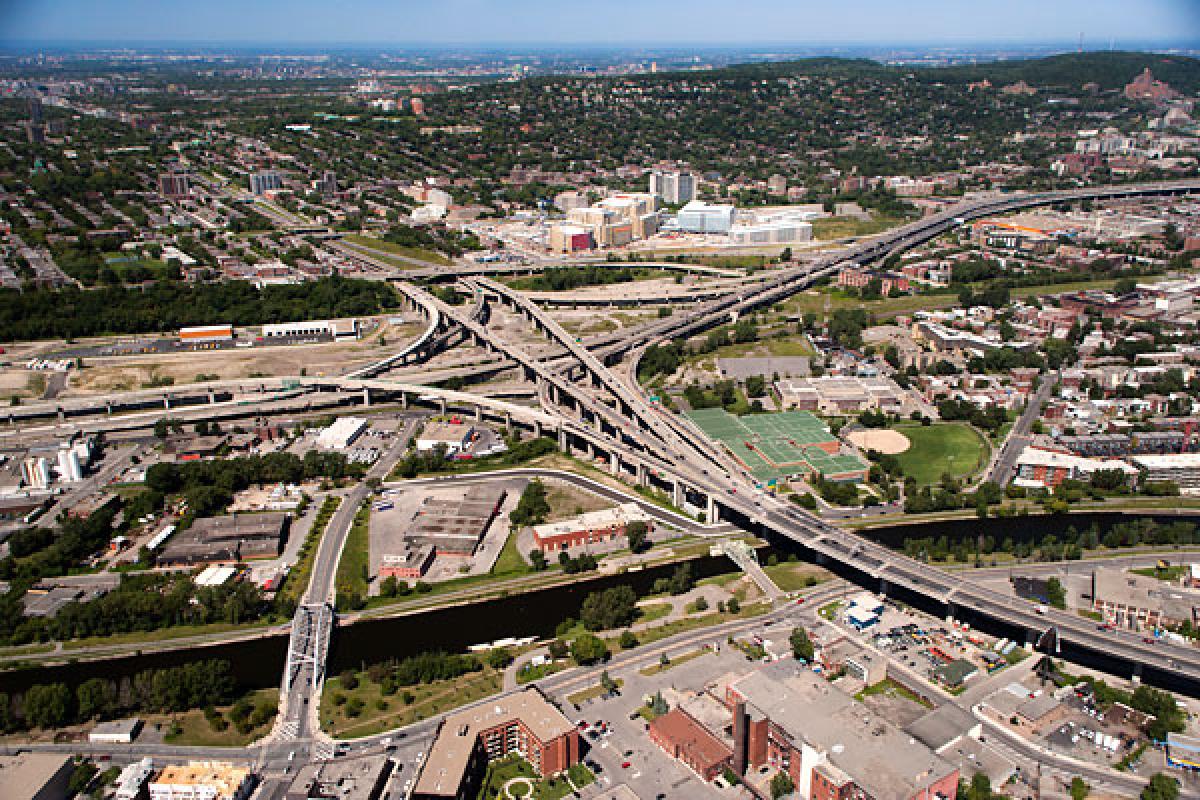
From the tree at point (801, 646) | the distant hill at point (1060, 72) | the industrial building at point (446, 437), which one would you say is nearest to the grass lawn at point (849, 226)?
the industrial building at point (446, 437)

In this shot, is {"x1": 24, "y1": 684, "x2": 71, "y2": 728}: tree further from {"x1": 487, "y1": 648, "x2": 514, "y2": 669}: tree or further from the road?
the road

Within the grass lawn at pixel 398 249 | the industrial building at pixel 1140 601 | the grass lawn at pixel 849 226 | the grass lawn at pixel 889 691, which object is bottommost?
the grass lawn at pixel 889 691

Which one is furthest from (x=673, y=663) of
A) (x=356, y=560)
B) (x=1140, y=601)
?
(x=1140, y=601)

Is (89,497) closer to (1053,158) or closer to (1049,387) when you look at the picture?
(1049,387)

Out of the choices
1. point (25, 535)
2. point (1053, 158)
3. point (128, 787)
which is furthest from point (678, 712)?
point (1053, 158)

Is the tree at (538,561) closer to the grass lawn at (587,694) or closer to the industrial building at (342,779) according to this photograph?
the grass lawn at (587,694)

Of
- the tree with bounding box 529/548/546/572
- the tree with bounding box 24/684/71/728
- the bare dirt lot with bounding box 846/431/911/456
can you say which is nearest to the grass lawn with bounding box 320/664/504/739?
the tree with bounding box 529/548/546/572

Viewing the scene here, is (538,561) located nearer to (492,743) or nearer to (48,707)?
(492,743)
